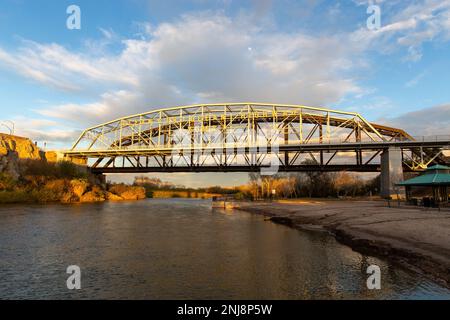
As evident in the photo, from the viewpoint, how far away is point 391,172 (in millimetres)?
63750

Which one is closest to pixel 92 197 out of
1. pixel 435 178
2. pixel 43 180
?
pixel 43 180

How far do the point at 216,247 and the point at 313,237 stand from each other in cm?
906

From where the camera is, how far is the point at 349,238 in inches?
931

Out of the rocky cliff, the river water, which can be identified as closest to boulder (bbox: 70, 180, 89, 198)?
the rocky cliff

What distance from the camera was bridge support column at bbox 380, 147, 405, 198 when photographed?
206 ft

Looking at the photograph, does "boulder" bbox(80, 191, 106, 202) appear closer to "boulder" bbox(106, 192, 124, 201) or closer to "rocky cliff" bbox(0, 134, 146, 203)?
"rocky cliff" bbox(0, 134, 146, 203)

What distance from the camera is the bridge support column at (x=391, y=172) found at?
62.8 metres

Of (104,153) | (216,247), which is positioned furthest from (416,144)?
(104,153)

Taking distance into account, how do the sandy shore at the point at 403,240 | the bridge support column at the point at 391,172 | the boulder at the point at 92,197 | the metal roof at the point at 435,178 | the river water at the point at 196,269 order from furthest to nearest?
the boulder at the point at 92,197 < the bridge support column at the point at 391,172 < the metal roof at the point at 435,178 < the sandy shore at the point at 403,240 < the river water at the point at 196,269

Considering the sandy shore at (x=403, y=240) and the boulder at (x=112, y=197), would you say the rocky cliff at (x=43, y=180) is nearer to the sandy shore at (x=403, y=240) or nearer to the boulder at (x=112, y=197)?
the boulder at (x=112, y=197)

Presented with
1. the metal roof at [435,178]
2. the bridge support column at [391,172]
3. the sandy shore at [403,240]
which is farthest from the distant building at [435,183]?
the bridge support column at [391,172]

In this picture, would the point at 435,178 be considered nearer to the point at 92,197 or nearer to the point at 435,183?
the point at 435,183
